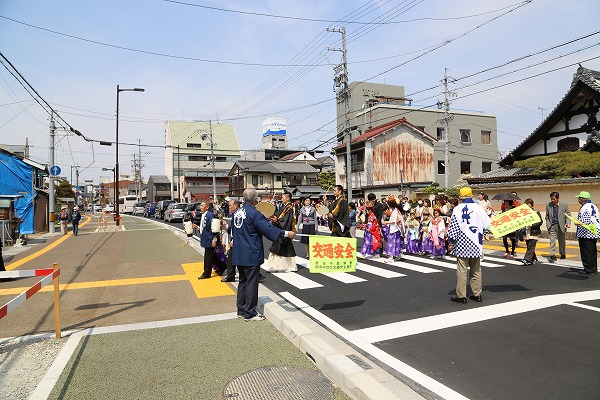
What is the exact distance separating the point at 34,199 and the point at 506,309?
77.6 ft

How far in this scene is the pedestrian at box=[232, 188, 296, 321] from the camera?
541 cm

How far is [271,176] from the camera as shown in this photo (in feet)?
162

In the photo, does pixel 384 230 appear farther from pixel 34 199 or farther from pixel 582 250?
pixel 34 199

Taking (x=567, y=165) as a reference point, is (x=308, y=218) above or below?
below

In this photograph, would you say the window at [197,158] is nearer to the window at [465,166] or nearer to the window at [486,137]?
the window at [465,166]

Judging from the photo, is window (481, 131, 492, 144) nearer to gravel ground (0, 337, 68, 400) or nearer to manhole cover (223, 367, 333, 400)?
manhole cover (223, 367, 333, 400)

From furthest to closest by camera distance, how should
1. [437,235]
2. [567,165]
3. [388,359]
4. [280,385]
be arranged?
[567,165], [437,235], [388,359], [280,385]

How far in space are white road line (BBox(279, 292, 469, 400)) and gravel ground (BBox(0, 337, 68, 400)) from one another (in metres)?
3.30

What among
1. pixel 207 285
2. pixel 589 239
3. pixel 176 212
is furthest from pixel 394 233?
pixel 176 212

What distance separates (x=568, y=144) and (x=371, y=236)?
15.2 metres

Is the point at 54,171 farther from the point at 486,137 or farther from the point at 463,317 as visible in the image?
the point at 486,137

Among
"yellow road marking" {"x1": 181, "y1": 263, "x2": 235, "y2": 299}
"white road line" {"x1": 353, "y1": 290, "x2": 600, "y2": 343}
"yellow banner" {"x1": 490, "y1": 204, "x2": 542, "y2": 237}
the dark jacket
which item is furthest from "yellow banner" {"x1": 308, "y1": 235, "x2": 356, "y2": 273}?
"yellow banner" {"x1": 490, "y1": 204, "x2": 542, "y2": 237}

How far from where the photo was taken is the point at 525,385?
11.4ft

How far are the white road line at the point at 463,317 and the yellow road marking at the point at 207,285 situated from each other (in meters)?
3.13
